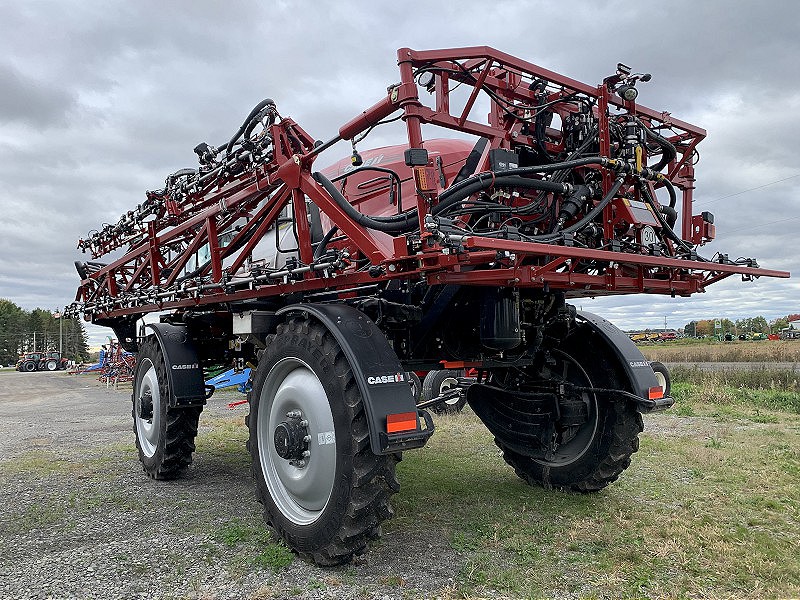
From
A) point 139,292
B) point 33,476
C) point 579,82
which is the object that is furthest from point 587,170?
point 33,476

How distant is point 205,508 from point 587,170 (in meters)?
4.02

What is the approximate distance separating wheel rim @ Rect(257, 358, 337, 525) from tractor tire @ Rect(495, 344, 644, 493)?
2253 millimetres

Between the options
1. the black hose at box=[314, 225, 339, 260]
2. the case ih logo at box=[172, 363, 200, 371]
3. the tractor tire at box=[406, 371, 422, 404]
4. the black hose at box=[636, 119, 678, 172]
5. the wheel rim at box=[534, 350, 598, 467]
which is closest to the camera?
the tractor tire at box=[406, 371, 422, 404]

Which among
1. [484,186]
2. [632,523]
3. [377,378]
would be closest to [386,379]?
[377,378]

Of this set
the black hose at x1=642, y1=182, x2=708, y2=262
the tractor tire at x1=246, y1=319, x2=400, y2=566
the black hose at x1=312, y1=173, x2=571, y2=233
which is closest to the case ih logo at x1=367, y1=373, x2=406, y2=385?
the tractor tire at x1=246, y1=319, x2=400, y2=566

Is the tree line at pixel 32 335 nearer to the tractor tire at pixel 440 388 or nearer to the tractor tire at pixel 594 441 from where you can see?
the tractor tire at pixel 440 388

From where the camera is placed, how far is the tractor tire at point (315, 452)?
143 inches

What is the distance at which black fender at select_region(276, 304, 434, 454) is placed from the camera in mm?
3490

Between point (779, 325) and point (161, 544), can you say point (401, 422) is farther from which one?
point (779, 325)

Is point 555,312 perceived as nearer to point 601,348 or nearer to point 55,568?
point 601,348

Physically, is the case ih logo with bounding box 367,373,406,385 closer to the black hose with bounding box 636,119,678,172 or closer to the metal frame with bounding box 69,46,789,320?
the metal frame with bounding box 69,46,789,320

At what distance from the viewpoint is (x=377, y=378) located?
3.65m

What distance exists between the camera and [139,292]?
7.11 metres

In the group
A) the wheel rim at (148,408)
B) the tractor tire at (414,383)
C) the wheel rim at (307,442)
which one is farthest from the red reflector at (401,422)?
the wheel rim at (148,408)
